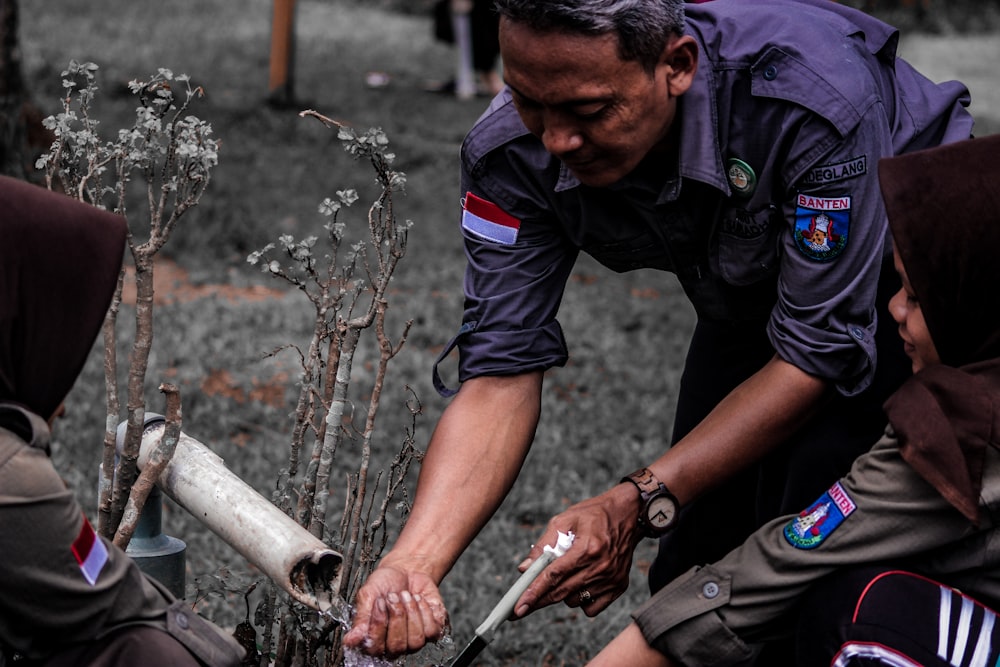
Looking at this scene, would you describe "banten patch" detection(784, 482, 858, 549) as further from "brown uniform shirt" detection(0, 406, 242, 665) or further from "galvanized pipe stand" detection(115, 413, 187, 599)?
"galvanized pipe stand" detection(115, 413, 187, 599)

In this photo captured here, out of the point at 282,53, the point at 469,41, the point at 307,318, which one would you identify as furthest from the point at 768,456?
the point at 469,41

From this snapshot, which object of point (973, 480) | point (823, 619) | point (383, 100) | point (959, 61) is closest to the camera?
point (973, 480)

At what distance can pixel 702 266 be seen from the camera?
108 inches

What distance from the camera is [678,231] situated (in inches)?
104

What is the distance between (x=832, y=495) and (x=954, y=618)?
28 centimetres

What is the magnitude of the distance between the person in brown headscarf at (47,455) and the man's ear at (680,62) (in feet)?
3.29

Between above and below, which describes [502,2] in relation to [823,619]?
above

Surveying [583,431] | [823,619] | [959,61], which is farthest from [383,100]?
[823,619]

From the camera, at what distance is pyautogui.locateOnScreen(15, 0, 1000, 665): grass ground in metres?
3.84

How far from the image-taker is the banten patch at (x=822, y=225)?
2408 millimetres

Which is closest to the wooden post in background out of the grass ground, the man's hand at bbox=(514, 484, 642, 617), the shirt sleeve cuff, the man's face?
the grass ground

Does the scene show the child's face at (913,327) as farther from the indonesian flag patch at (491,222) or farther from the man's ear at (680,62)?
the indonesian flag patch at (491,222)

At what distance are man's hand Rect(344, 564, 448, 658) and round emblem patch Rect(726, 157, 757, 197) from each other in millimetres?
958

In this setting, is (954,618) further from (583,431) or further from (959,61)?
(959,61)
